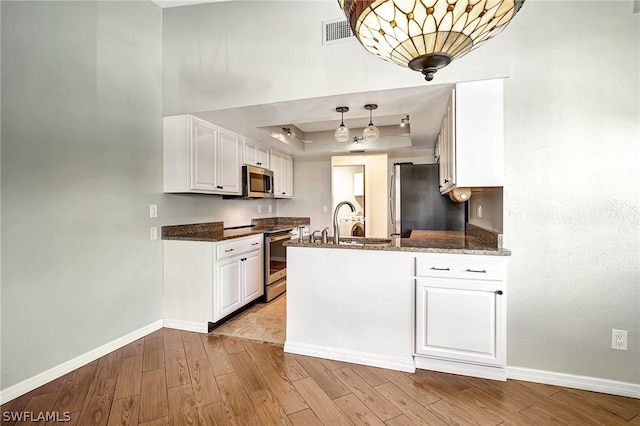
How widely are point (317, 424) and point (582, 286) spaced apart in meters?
1.87

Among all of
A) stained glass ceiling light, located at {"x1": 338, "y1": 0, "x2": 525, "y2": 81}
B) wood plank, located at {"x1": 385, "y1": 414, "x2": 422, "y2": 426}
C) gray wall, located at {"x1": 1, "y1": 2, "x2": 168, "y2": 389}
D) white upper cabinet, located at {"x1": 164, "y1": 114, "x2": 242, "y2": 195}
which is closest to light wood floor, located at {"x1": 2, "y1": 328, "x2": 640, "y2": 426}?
wood plank, located at {"x1": 385, "y1": 414, "x2": 422, "y2": 426}

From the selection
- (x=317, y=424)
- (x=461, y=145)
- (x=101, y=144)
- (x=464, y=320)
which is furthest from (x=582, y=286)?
(x=101, y=144)

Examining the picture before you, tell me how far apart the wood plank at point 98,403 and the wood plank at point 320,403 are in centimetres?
110

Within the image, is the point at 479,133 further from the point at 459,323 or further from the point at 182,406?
the point at 182,406

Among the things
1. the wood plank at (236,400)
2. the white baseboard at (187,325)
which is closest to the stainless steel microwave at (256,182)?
the white baseboard at (187,325)

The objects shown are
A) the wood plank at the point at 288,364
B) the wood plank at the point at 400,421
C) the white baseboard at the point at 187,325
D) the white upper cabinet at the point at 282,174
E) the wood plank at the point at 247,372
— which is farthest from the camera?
the white upper cabinet at the point at 282,174

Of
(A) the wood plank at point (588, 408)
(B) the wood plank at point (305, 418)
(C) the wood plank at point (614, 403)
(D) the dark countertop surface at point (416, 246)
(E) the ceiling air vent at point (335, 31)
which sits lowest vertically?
(C) the wood plank at point (614, 403)

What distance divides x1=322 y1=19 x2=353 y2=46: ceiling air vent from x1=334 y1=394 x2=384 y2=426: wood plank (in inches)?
98.4

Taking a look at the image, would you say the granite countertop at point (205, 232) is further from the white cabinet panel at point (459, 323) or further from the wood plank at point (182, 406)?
the white cabinet panel at point (459, 323)

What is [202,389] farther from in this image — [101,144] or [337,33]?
[337,33]

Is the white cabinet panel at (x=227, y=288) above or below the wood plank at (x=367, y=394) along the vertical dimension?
above

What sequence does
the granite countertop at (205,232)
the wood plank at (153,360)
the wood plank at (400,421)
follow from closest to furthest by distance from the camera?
the wood plank at (400,421)
the wood plank at (153,360)
the granite countertop at (205,232)

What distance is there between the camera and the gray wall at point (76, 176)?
1.90 metres

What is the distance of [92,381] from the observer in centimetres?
206
